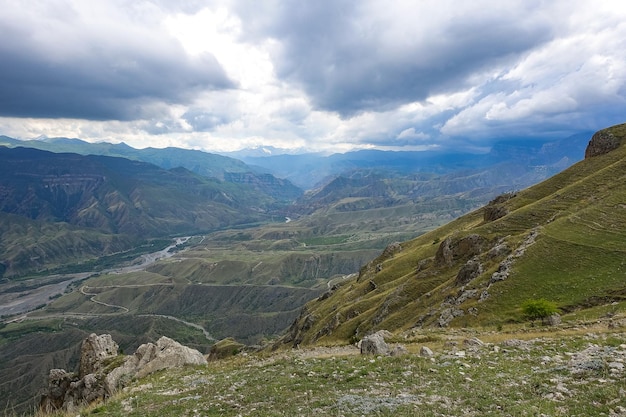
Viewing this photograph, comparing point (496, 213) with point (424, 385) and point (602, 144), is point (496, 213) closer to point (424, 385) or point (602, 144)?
point (602, 144)

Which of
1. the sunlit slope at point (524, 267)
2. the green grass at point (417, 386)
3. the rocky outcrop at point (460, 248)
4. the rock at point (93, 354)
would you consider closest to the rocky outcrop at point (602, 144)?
the sunlit slope at point (524, 267)

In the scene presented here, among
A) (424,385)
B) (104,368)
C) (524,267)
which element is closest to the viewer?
(424,385)

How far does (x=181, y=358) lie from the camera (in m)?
31.4

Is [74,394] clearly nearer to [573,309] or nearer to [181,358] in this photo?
[181,358]

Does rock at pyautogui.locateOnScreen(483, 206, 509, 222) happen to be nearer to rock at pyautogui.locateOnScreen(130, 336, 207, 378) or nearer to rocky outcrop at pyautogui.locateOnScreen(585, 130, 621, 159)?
rocky outcrop at pyautogui.locateOnScreen(585, 130, 621, 159)

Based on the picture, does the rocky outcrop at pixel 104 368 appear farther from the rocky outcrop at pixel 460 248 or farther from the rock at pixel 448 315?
the rocky outcrop at pixel 460 248

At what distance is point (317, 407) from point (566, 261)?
151 ft

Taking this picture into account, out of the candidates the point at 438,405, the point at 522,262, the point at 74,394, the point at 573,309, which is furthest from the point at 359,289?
the point at 438,405

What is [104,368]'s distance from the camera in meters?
37.8

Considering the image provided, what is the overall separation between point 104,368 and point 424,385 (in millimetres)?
33852

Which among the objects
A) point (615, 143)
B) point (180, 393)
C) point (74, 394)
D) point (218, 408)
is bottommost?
point (74, 394)

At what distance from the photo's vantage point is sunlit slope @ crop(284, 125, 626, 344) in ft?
143

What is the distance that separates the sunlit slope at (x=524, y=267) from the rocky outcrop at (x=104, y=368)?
3154cm

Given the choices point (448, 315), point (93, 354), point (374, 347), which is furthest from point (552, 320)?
point (93, 354)
